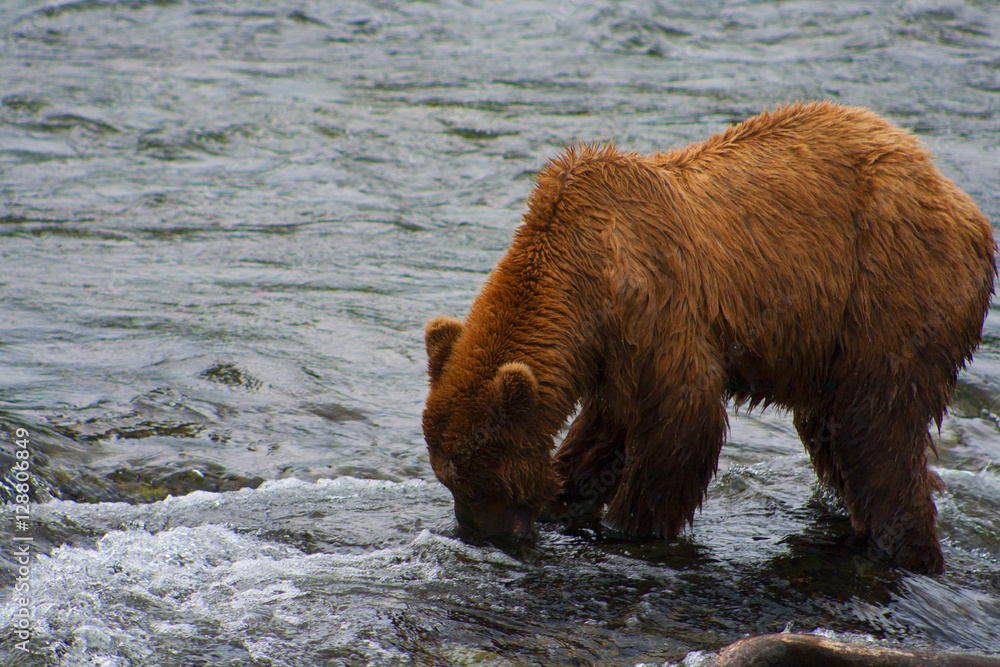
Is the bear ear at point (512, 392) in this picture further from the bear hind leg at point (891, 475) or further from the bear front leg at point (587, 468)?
the bear hind leg at point (891, 475)

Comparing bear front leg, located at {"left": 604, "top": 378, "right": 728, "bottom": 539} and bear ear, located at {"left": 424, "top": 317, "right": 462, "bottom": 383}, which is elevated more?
bear ear, located at {"left": 424, "top": 317, "right": 462, "bottom": 383}

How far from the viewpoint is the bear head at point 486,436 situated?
4.37m

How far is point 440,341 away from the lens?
4738mm

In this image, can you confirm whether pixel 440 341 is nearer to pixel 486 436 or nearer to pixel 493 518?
pixel 486 436

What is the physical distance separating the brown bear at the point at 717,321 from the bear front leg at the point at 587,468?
0.74 ft

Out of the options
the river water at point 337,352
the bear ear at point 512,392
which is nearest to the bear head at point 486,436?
the bear ear at point 512,392

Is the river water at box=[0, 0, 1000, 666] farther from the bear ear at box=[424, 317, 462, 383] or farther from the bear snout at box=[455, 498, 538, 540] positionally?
the bear ear at box=[424, 317, 462, 383]

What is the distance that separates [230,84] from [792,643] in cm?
1312

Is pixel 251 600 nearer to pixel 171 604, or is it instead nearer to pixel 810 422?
pixel 171 604

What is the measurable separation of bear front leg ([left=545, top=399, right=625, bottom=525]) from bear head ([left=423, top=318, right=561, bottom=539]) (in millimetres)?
774

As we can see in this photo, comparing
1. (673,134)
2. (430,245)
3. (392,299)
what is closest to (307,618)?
(392,299)

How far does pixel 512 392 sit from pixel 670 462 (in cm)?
88

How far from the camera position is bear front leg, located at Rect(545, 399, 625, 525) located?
544 cm

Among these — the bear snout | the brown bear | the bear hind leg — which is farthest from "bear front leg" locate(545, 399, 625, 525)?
the bear hind leg
